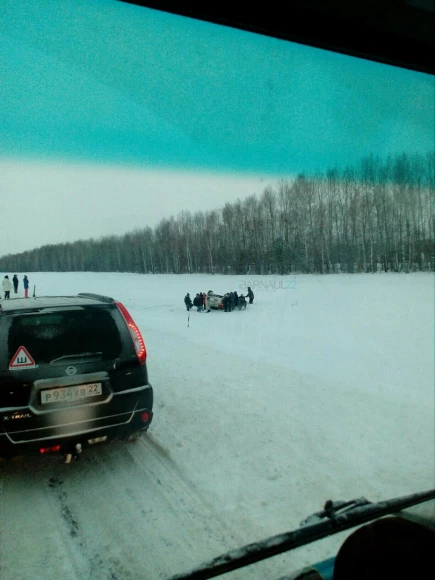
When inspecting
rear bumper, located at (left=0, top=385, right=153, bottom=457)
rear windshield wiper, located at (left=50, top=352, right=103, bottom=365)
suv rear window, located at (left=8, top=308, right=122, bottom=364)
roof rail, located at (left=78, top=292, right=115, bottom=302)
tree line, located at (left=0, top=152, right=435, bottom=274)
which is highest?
tree line, located at (left=0, top=152, right=435, bottom=274)

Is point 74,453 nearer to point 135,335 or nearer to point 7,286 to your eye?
point 135,335

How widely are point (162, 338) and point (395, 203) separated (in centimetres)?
271

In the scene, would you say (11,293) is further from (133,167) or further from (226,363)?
(226,363)

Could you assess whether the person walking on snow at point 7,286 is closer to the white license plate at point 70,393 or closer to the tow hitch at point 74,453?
the white license plate at point 70,393

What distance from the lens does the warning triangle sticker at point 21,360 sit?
195cm

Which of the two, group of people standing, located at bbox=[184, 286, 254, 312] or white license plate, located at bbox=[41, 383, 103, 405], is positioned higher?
group of people standing, located at bbox=[184, 286, 254, 312]

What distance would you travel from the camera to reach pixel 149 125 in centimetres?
250

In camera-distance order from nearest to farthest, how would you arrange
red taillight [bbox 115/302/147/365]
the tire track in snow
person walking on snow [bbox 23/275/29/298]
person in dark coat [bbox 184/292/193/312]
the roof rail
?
1. the tire track in snow
2. person walking on snow [bbox 23/275/29/298]
3. the roof rail
4. red taillight [bbox 115/302/147/365]
5. person in dark coat [bbox 184/292/193/312]

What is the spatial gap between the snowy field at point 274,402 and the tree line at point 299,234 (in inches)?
4.6

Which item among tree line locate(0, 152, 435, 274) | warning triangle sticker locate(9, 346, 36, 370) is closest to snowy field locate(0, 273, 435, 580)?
tree line locate(0, 152, 435, 274)

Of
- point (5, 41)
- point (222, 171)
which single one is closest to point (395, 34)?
point (222, 171)

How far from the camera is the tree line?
7.86 ft

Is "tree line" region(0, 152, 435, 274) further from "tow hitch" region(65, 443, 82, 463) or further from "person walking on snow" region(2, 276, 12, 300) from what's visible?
"tow hitch" region(65, 443, 82, 463)

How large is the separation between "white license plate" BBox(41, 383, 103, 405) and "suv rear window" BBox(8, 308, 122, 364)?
0.54 ft
